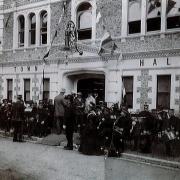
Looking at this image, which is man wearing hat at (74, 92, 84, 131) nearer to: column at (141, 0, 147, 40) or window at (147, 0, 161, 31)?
column at (141, 0, 147, 40)

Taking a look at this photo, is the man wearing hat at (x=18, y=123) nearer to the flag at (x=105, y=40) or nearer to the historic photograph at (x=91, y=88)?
the historic photograph at (x=91, y=88)

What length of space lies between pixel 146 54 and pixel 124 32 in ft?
2.31

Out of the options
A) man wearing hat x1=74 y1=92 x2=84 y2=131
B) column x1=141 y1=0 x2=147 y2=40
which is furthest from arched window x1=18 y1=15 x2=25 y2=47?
column x1=141 y1=0 x2=147 y2=40

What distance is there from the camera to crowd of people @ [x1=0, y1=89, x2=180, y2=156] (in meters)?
6.45

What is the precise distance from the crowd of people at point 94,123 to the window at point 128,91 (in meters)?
0.12

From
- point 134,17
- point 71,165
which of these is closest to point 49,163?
point 71,165

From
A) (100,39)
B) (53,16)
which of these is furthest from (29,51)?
(100,39)

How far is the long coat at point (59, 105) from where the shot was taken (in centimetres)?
733

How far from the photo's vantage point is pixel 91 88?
6.88 meters

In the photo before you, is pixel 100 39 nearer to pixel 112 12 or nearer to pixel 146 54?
pixel 112 12

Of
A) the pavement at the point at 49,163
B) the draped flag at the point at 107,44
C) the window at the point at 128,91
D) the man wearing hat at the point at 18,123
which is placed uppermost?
the draped flag at the point at 107,44

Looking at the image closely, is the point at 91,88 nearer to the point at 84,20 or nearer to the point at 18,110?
the point at 84,20

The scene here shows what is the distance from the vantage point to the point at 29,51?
8.20 metres

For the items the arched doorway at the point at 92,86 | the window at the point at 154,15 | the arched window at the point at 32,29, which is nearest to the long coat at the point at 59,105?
the arched doorway at the point at 92,86
